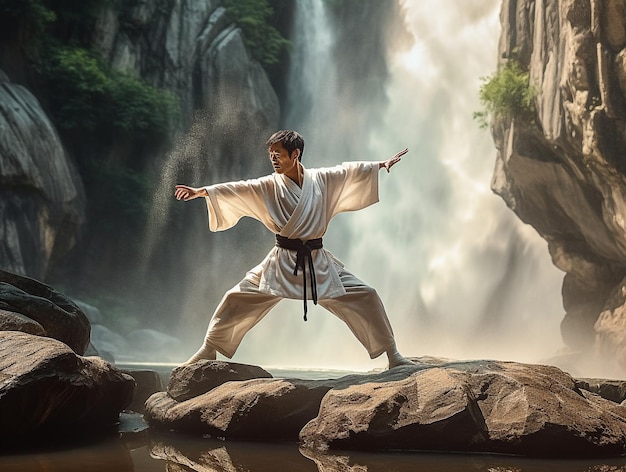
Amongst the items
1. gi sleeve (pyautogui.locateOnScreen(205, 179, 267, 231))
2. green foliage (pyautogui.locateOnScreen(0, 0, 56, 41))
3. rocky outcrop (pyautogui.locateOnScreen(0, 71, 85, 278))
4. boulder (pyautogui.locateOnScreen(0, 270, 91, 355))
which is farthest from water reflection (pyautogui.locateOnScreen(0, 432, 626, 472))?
green foliage (pyautogui.locateOnScreen(0, 0, 56, 41))

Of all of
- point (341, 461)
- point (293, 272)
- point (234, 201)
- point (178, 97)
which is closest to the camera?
point (341, 461)

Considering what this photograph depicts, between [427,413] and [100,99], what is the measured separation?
18423 millimetres

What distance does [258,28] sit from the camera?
2356 cm

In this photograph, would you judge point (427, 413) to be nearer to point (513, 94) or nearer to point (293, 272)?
point (293, 272)

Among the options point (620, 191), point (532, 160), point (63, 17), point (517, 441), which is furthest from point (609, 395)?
point (63, 17)

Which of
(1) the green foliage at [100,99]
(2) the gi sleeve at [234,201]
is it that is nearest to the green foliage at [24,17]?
(1) the green foliage at [100,99]

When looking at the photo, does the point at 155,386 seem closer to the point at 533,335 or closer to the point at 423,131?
the point at 533,335

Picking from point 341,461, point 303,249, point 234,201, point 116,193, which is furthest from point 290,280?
point 116,193

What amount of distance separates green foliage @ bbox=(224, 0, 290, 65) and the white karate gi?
18.6m

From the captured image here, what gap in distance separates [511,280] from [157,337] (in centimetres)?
977

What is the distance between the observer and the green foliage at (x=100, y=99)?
19.7 metres

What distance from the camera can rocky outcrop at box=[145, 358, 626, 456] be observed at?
13.0ft

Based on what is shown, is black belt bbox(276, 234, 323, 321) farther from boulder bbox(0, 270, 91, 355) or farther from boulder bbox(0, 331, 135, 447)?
boulder bbox(0, 270, 91, 355)

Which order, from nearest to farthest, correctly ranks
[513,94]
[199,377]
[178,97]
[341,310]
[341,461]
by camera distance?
[341,461] < [199,377] < [341,310] < [513,94] < [178,97]
